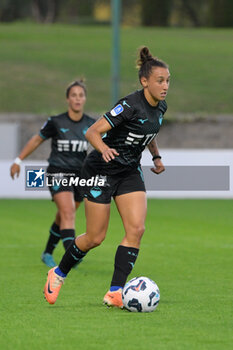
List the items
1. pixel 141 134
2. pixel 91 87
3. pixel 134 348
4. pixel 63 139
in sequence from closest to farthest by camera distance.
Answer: pixel 134 348 → pixel 141 134 → pixel 63 139 → pixel 91 87

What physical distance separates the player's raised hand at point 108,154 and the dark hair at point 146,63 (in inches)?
29.8

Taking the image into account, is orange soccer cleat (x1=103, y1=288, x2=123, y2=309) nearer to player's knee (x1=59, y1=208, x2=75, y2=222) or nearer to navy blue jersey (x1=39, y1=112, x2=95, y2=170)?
player's knee (x1=59, y1=208, x2=75, y2=222)

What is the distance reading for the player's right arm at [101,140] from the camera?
7.01 metres

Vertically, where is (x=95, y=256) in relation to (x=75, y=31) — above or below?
above

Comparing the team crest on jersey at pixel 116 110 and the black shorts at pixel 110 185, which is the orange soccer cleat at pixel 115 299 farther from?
the team crest on jersey at pixel 116 110

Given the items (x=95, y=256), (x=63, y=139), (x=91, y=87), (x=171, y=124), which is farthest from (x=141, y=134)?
(x=91, y=87)

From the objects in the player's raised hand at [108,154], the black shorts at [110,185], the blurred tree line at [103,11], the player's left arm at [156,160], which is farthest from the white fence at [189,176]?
the blurred tree line at [103,11]

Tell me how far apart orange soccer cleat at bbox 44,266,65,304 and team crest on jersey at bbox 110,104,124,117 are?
1.43 m

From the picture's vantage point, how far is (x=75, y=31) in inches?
1945

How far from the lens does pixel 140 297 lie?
7141mm

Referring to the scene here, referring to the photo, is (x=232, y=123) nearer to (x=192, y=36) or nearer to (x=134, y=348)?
(x=192, y=36)

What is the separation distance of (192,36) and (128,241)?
40371 millimetres

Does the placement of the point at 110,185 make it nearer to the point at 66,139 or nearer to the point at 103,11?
the point at 66,139

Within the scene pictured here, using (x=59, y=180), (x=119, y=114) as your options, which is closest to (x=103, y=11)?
(x=59, y=180)
